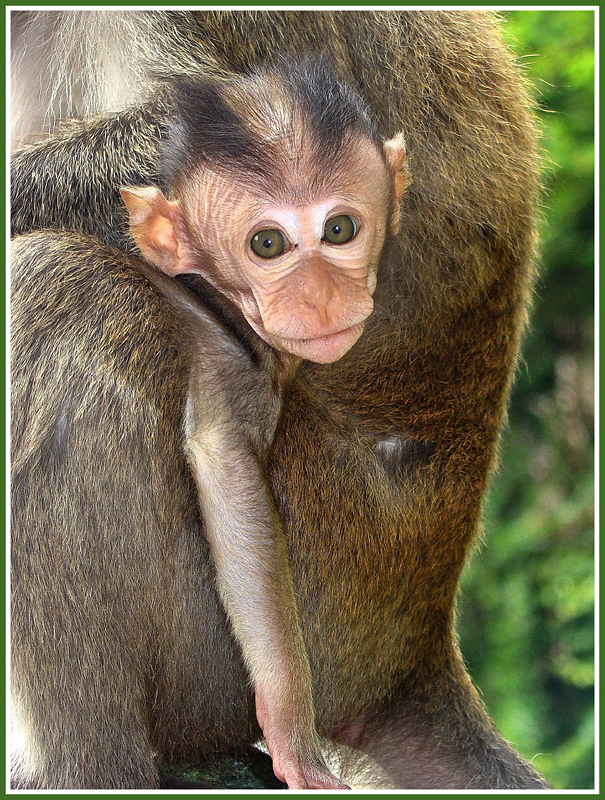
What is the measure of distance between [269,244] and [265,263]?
0.03 meters

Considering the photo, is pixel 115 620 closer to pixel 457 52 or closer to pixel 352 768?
pixel 352 768

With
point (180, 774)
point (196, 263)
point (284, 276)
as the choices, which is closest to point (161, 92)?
point (196, 263)

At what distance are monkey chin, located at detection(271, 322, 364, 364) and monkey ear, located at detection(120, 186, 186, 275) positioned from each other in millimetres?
254

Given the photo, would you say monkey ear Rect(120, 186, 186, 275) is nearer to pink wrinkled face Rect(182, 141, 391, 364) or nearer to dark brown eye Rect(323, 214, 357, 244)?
pink wrinkled face Rect(182, 141, 391, 364)

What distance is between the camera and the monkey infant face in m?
1.51

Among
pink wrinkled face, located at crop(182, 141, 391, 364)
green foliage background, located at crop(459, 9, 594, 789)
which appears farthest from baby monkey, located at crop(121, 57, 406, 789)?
green foliage background, located at crop(459, 9, 594, 789)

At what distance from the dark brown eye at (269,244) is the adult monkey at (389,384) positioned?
332 mm

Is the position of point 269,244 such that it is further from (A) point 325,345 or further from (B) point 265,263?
(A) point 325,345

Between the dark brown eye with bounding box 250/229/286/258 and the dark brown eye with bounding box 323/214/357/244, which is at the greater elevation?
the dark brown eye with bounding box 323/214/357/244

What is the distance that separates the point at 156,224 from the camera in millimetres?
1586

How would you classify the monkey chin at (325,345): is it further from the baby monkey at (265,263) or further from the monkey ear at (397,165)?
the monkey ear at (397,165)

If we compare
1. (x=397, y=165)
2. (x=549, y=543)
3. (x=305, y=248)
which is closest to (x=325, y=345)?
(x=305, y=248)

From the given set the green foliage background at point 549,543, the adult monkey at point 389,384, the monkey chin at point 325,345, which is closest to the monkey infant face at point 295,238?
the monkey chin at point 325,345

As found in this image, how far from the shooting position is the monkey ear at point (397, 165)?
1.60 m
